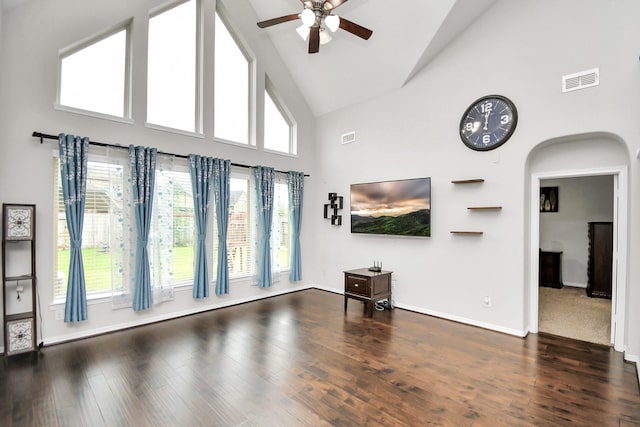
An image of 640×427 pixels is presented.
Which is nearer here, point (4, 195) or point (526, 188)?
point (4, 195)

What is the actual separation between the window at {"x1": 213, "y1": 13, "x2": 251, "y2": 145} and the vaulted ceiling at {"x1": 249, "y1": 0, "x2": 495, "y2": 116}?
0.73 meters

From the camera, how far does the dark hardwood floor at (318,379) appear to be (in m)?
2.29

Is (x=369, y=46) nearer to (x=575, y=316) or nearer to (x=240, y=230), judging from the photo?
(x=240, y=230)

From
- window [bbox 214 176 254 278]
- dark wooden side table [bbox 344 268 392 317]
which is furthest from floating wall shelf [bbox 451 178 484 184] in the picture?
window [bbox 214 176 254 278]

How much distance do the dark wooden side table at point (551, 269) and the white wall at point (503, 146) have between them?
3.41 m

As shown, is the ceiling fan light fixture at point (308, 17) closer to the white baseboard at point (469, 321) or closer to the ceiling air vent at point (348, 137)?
the ceiling air vent at point (348, 137)

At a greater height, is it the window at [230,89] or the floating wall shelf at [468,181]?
the window at [230,89]

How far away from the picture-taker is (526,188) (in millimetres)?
3932

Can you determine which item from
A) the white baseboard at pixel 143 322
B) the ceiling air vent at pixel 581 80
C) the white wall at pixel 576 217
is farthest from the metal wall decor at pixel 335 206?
the white wall at pixel 576 217

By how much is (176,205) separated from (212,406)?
3.10 metres

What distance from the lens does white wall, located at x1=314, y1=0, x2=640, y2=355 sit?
3287mm

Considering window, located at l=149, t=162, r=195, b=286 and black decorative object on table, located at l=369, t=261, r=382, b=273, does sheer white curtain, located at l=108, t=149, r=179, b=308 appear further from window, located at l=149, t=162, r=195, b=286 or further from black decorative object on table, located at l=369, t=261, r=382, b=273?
black decorative object on table, located at l=369, t=261, r=382, b=273

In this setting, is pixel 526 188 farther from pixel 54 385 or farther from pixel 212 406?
pixel 54 385

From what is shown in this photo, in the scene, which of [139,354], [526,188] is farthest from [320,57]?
[139,354]
